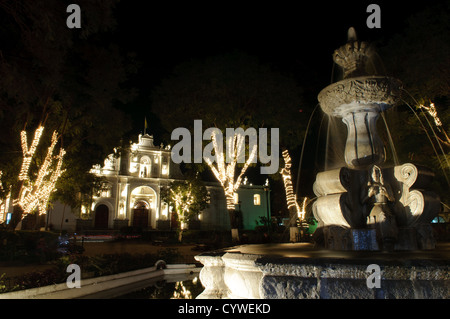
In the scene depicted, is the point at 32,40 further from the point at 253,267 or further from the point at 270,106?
the point at 270,106

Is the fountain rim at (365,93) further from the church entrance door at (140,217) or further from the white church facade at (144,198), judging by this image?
the church entrance door at (140,217)

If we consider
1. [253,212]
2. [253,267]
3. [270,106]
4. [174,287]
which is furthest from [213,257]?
[253,212]

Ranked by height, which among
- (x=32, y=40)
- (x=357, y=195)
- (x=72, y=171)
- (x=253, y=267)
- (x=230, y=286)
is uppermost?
(x=32, y=40)

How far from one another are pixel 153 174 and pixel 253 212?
15184mm

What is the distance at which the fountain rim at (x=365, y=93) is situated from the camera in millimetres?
6195

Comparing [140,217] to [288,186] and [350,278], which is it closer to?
[288,186]

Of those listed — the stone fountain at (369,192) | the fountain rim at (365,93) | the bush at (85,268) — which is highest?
the fountain rim at (365,93)

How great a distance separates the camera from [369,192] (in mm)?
5594

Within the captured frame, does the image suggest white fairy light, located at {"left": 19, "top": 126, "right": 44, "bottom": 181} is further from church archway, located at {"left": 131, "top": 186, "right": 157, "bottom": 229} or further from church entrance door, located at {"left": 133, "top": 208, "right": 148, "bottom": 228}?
church entrance door, located at {"left": 133, "top": 208, "right": 148, "bottom": 228}

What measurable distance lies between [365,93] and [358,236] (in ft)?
9.43

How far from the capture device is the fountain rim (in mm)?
6195

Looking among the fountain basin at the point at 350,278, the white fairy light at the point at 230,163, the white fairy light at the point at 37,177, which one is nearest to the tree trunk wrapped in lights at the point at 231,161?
the white fairy light at the point at 230,163

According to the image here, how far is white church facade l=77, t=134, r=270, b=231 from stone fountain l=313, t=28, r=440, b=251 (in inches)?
1069
